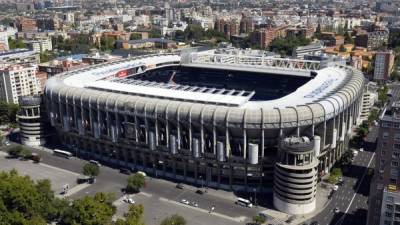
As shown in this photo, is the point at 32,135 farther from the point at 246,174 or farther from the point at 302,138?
the point at 302,138

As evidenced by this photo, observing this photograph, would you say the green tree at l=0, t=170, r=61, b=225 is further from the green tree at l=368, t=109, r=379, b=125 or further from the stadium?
the green tree at l=368, t=109, r=379, b=125

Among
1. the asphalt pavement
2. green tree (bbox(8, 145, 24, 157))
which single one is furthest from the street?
green tree (bbox(8, 145, 24, 157))

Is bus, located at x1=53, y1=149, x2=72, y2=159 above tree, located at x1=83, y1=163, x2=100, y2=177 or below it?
below

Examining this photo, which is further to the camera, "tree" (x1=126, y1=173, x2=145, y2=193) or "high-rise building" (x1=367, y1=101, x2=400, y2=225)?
"tree" (x1=126, y1=173, x2=145, y2=193)

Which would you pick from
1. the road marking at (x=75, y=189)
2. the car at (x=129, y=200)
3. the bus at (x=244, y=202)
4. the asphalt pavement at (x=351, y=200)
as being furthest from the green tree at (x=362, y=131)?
the road marking at (x=75, y=189)

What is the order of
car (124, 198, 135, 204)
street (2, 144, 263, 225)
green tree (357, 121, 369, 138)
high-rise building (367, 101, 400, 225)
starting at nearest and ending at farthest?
high-rise building (367, 101, 400, 225), street (2, 144, 263, 225), car (124, 198, 135, 204), green tree (357, 121, 369, 138)

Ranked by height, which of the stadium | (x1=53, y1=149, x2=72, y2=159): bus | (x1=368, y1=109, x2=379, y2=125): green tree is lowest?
(x1=53, y1=149, x2=72, y2=159): bus

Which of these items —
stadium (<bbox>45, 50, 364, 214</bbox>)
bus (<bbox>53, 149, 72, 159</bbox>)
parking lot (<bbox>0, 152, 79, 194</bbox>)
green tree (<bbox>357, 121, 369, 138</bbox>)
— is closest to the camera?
stadium (<bbox>45, 50, 364, 214</bbox>)
